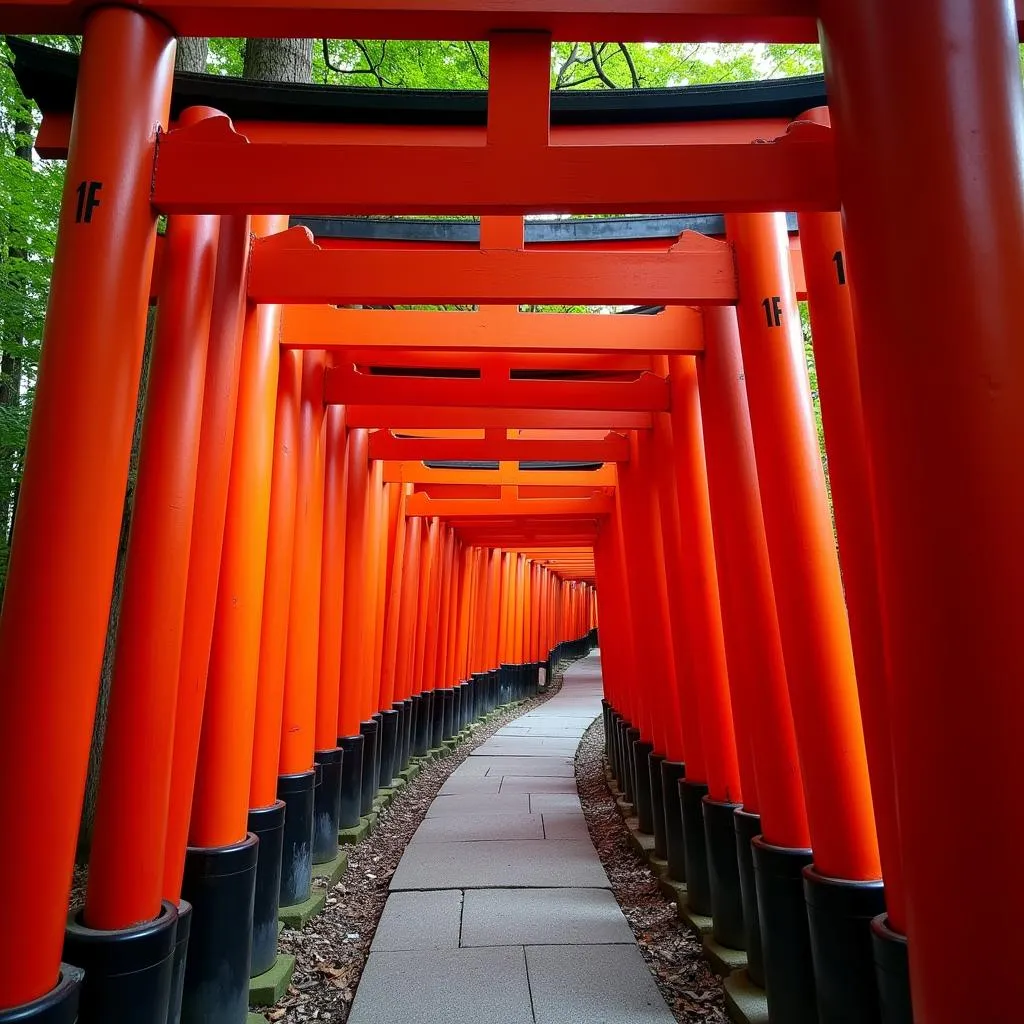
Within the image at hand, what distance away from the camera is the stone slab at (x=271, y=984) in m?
3.88

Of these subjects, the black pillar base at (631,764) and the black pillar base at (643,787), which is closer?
the black pillar base at (643,787)

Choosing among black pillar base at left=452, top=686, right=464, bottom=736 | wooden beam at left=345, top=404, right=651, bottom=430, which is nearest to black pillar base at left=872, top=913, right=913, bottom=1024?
wooden beam at left=345, top=404, right=651, bottom=430

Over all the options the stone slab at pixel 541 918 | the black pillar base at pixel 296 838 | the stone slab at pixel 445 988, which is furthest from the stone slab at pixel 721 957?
the black pillar base at pixel 296 838

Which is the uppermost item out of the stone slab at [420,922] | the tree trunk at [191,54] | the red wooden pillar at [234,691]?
the tree trunk at [191,54]

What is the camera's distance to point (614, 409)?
5180 millimetres

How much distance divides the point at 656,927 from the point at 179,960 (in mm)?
3321

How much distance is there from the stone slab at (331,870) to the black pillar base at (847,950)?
3.85m

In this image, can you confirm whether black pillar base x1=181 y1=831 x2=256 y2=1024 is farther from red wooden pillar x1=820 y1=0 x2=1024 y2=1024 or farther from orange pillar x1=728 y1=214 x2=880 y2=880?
red wooden pillar x1=820 y1=0 x2=1024 y2=1024

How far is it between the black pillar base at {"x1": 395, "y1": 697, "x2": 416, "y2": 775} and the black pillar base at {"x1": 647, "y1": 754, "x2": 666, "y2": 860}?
3895mm

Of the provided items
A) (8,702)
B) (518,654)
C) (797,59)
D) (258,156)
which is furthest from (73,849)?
(518,654)

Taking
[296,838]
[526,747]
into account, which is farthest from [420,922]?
[526,747]

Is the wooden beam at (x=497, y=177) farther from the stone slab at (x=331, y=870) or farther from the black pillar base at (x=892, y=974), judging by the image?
the stone slab at (x=331, y=870)

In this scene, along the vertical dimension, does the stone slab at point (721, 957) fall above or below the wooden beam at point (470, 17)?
below

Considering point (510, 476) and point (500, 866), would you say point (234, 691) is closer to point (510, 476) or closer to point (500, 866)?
point (500, 866)
